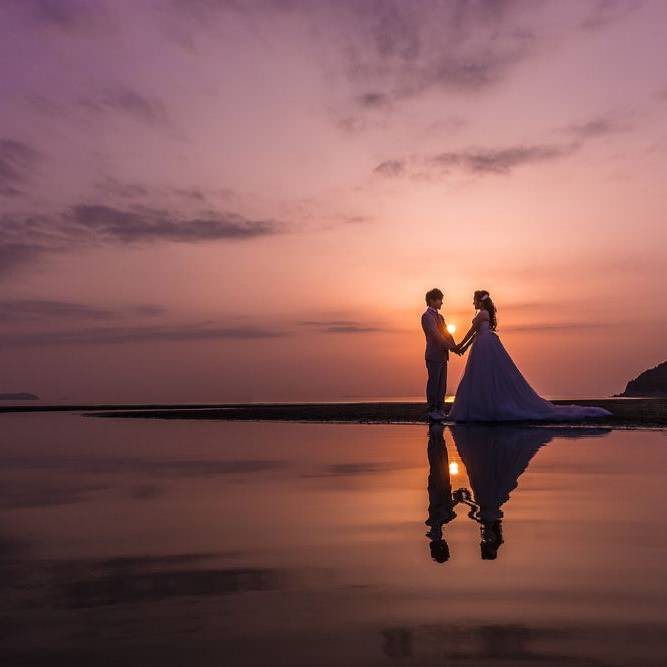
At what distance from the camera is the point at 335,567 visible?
167 inches

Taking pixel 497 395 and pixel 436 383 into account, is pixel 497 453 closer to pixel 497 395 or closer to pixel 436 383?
pixel 497 395

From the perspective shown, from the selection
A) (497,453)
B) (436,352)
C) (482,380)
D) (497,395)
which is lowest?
(497,453)

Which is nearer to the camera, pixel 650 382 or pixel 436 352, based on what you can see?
pixel 436 352

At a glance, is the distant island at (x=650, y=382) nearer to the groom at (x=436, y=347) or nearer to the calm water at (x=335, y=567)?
the groom at (x=436, y=347)

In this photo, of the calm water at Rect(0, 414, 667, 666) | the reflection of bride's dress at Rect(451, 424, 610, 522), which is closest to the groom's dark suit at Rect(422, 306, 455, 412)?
the reflection of bride's dress at Rect(451, 424, 610, 522)

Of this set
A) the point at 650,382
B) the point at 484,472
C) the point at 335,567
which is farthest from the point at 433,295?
the point at 650,382

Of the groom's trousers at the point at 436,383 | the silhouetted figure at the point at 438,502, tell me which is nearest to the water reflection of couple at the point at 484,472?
the silhouetted figure at the point at 438,502

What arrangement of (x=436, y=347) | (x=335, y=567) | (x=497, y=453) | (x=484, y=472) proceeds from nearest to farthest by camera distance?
(x=335, y=567) < (x=484, y=472) < (x=497, y=453) < (x=436, y=347)

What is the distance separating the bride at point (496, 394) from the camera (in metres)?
19.5

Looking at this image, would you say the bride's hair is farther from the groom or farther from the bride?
the groom

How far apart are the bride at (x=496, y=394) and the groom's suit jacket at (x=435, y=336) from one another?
2.96 ft

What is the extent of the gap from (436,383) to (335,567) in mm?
17242

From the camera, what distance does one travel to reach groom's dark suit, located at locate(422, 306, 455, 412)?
21203mm

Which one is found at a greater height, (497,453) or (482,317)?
(482,317)
